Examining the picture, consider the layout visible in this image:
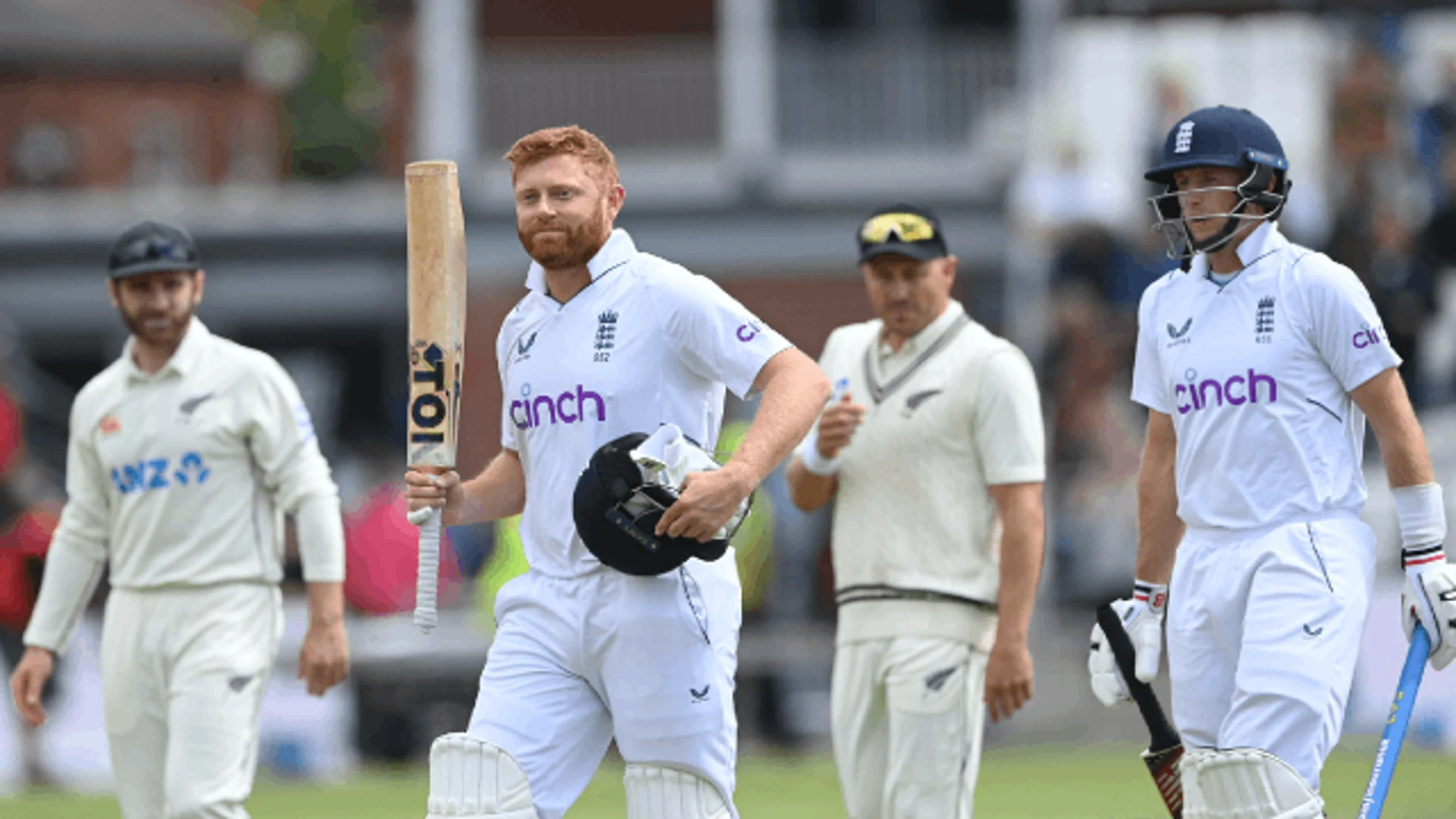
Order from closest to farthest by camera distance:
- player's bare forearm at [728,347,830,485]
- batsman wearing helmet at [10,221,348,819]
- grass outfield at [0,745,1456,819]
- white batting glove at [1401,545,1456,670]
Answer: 1. player's bare forearm at [728,347,830,485]
2. white batting glove at [1401,545,1456,670]
3. batsman wearing helmet at [10,221,348,819]
4. grass outfield at [0,745,1456,819]

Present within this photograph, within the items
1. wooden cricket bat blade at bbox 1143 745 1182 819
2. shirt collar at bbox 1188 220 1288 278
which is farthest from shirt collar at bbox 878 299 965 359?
wooden cricket bat blade at bbox 1143 745 1182 819

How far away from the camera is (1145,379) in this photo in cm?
635

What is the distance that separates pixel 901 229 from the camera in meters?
7.60

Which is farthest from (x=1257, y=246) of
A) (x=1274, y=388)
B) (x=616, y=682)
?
(x=616, y=682)

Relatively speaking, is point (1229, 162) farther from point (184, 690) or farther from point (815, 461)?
point (184, 690)

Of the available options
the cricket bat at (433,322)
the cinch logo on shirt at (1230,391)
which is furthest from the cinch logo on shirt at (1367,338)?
the cricket bat at (433,322)

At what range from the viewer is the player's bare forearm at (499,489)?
5898mm

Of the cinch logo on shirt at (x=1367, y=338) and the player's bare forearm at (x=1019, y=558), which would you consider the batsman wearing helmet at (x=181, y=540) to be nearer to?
the player's bare forearm at (x=1019, y=558)

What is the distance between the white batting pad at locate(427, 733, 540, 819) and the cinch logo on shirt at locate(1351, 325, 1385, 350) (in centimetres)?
251

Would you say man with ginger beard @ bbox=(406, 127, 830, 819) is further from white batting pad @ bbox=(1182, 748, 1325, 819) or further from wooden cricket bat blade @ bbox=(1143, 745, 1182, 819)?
wooden cricket bat blade @ bbox=(1143, 745, 1182, 819)

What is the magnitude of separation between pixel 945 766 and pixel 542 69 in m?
18.0

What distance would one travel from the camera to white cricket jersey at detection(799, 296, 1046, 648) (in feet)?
24.2

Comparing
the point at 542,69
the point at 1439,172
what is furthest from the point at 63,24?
the point at 1439,172

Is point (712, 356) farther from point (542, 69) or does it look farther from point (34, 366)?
point (34, 366)
